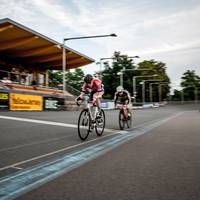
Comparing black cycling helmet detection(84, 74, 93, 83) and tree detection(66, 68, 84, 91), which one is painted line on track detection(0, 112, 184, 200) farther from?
tree detection(66, 68, 84, 91)

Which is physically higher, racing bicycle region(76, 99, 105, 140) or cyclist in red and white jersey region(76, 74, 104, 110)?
cyclist in red and white jersey region(76, 74, 104, 110)

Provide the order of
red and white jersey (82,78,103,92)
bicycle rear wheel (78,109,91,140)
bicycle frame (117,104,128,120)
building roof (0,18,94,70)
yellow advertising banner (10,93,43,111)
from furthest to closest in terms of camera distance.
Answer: building roof (0,18,94,70) < yellow advertising banner (10,93,43,111) < bicycle frame (117,104,128,120) < red and white jersey (82,78,103,92) < bicycle rear wheel (78,109,91,140)

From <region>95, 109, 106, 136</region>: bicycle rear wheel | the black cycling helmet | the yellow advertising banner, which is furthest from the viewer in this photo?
the yellow advertising banner

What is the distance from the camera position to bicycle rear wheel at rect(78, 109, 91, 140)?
823cm

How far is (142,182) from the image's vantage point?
13.5 ft

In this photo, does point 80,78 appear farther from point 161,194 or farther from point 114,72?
point 161,194

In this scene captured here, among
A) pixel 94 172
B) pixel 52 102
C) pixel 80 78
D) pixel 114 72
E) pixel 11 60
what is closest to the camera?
pixel 94 172

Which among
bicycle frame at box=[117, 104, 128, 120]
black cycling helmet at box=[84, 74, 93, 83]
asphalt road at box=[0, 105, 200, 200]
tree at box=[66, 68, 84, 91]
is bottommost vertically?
asphalt road at box=[0, 105, 200, 200]

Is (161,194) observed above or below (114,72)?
below

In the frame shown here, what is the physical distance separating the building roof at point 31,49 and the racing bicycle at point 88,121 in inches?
727

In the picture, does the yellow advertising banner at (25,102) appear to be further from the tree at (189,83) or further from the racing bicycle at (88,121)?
the tree at (189,83)

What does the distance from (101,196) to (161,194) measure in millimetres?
706

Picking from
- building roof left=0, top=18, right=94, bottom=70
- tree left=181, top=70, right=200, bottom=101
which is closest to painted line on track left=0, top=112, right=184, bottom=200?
building roof left=0, top=18, right=94, bottom=70

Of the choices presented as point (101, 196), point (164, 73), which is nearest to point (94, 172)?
point (101, 196)
